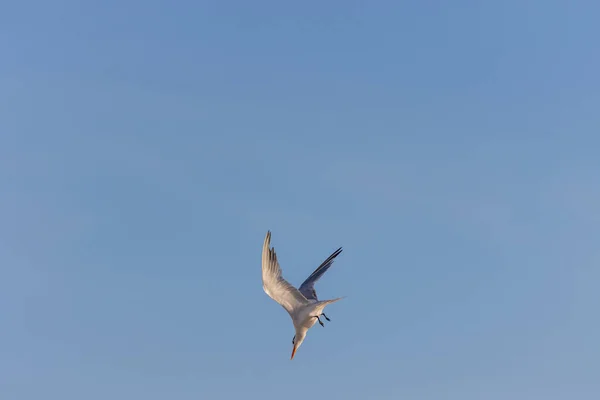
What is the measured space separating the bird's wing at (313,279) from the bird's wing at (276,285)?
3423 millimetres

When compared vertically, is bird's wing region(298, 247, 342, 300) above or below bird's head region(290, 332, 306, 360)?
above

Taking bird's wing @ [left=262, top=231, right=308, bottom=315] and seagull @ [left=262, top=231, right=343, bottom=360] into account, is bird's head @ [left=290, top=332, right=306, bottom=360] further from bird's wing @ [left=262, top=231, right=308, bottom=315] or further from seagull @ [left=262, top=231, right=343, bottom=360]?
bird's wing @ [left=262, top=231, right=308, bottom=315]

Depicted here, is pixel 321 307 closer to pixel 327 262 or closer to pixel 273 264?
pixel 273 264

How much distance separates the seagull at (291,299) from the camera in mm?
67125

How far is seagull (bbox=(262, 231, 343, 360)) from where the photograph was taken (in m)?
67.1

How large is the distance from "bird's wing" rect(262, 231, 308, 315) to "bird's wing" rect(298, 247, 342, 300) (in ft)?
11.2

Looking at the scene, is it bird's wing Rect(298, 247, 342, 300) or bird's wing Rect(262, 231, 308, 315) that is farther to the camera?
bird's wing Rect(298, 247, 342, 300)

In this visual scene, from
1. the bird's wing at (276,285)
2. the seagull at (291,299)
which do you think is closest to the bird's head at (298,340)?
the seagull at (291,299)

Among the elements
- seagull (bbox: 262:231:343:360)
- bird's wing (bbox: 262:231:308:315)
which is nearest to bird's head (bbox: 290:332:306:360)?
seagull (bbox: 262:231:343:360)

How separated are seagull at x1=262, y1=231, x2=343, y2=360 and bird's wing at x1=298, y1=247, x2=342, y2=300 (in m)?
2.33

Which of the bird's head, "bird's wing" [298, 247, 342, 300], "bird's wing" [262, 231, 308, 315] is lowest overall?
the bird's head

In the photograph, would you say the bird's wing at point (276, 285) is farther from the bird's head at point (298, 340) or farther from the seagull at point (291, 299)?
the bird's head at point (298, 340)

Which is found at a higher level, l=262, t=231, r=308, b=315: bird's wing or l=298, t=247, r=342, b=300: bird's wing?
l=298, t=247, r=342, b=300: bird's wing

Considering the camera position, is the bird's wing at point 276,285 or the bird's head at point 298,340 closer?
the bird's wing at point 276,285
